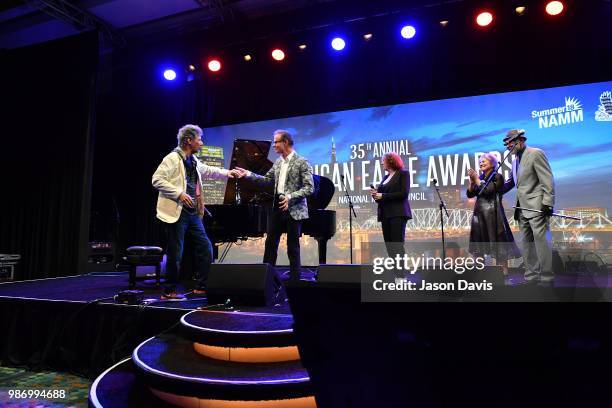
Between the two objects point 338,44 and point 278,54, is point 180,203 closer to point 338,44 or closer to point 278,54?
point 278,54

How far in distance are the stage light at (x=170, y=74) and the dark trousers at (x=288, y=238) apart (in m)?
4.54

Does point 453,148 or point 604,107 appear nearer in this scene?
point 604,107

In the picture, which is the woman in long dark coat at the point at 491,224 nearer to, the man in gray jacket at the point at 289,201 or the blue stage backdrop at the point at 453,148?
the blue stage backdrop at the point at 453,148

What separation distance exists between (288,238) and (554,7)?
14.9 ft

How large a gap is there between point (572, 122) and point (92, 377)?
6.38 m

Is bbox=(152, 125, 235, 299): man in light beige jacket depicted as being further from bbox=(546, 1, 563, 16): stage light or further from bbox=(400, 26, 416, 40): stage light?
bbox=(546, 1, 563, 16): stage light

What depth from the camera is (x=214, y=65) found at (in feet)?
22.4

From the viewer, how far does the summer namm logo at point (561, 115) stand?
5699mm

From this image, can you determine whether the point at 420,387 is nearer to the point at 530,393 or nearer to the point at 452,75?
the point at 530,393

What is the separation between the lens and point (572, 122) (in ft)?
18.7

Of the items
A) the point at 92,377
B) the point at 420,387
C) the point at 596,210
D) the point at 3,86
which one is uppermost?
the point at 3,86

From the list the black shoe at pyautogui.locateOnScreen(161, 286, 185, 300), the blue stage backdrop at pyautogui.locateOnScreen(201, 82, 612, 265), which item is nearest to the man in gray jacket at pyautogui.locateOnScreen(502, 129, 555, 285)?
the blue stage backdrop at pyautogui.locateOnScreen(201, 82, 612, 265)

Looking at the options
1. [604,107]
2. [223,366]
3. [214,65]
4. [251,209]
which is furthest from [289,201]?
[604,107]

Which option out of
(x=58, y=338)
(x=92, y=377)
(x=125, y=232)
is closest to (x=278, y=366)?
(x=92, y=377)
